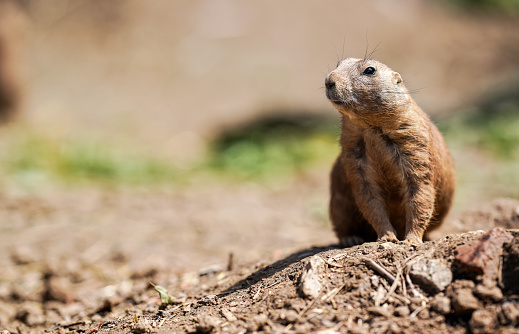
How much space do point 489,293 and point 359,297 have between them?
0.76 m

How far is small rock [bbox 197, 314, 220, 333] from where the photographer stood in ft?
11.6

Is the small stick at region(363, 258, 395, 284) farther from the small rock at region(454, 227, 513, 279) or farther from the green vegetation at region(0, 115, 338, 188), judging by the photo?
the green vegetation at region(0, 115, 338, 188)

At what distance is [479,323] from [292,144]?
947 cm

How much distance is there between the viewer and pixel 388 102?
15.0 ft

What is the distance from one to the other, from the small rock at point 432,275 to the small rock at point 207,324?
128cm

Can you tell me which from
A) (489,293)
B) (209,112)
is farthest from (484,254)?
(209,112)

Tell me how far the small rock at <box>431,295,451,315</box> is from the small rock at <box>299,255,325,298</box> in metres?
0.72

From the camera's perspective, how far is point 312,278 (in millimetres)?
3727

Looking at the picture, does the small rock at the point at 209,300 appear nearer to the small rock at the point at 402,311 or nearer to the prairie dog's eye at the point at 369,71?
the small rock at the point at 402,311

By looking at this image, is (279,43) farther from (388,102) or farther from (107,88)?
(388,102)

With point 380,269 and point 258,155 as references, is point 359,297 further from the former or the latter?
Answer: point 258,155

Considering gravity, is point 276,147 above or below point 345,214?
above

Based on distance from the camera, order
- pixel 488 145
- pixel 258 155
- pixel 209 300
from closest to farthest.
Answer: pixel 209 300
pixel 488 145
pixel 258 155

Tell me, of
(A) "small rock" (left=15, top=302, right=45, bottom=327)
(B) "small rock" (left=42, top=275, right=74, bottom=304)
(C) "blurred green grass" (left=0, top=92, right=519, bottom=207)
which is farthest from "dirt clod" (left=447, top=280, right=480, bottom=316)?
(C) "blurred green grass" (left=0, top=92, right=519, bottom=207)
